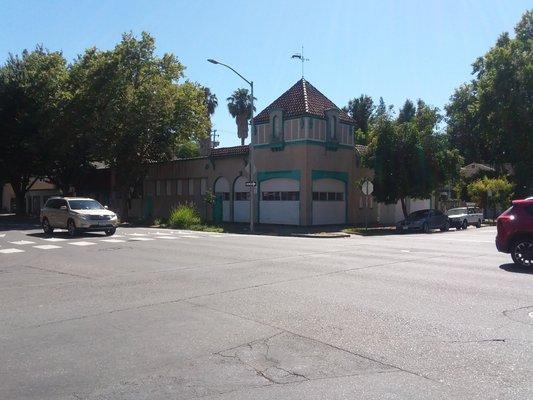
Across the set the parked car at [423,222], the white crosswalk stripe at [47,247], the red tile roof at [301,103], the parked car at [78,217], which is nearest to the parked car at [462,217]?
the parked car at [423,222]

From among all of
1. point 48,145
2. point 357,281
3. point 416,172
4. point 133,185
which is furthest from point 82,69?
point 357,281

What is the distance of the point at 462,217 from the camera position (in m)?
36.5

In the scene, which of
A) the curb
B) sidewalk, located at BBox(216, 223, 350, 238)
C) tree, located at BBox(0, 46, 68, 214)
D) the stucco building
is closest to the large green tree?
the stucco building

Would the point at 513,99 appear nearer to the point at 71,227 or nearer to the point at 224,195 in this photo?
the point at 224,195

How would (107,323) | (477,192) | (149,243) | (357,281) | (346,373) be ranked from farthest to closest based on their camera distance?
1. (477,192)
2. (149,243)
3. (357,281)
4. (107,323)
5. (346,373)

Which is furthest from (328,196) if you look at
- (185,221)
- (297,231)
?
(185,221)

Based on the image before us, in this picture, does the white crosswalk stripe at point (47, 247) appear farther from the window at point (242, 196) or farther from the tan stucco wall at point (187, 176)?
the window at point (242, 196)

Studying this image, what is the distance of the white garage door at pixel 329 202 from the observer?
1401 inches

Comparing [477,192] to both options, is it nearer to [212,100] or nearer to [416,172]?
[416,172]

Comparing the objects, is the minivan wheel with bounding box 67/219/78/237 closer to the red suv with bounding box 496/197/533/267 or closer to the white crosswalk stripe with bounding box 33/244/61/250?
the white crosswalk stripe with bounding box 33/244/61/250

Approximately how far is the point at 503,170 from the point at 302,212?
36.7 m

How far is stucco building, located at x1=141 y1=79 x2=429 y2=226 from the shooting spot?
114 ft

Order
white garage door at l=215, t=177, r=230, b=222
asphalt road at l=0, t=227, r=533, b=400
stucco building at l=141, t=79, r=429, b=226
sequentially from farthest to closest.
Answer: white garage door at l=215, t=177, r=230, b=222 < stucco building at l=141, t=79, r=429, b=226 < asphalt road at l=0, t=227, r=533, b=400

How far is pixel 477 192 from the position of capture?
4466 centimetres
